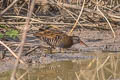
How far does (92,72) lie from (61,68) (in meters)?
0.47

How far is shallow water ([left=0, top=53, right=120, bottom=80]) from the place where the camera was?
16.9ft

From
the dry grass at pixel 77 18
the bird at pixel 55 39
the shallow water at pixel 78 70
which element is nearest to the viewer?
the shallow water at pixel 78 70

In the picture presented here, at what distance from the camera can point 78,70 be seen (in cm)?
566

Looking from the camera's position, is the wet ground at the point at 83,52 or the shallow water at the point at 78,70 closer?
the shallow water at the point at 78,70

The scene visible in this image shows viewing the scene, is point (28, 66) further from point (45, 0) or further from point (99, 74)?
point (45, 0)

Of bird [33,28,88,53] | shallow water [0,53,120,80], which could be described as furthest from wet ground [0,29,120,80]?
bird [33,28,88,53]

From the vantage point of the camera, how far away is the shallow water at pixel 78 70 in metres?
5.15

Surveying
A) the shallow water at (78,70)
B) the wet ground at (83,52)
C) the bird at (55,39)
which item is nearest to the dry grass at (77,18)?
the shallow water at (78,70)

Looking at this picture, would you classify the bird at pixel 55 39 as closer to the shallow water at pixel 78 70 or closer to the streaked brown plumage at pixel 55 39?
the streaked brown plumage at pixel 55 39

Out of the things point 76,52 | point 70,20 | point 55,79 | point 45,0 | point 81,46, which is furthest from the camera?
point 45,0

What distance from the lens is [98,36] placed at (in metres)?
8.11

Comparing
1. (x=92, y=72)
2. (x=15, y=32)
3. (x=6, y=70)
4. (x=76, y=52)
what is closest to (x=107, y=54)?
(x=76, y=52)

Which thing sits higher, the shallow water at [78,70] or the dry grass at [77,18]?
the dry grass at [77,18]

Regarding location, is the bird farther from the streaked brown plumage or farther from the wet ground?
the wet ground
